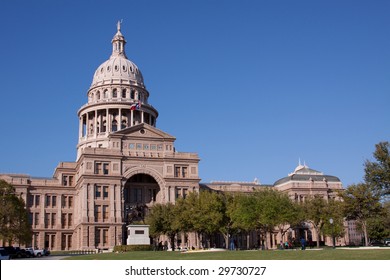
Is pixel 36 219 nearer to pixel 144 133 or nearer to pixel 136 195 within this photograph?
pixel 136 195

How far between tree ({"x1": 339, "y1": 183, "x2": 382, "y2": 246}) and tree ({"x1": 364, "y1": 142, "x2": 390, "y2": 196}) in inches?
67.4

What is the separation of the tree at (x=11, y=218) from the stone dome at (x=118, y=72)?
191 ft

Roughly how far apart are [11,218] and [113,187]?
28523 millimetres

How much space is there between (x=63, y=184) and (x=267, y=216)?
48.2 metres

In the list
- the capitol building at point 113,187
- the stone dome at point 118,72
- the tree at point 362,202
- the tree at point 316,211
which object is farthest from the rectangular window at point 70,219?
the tree at point 362,202

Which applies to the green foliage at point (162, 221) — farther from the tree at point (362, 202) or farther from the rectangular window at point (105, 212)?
the tree at point (362, 202)

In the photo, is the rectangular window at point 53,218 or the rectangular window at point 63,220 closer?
the rectangular window at point 53,218

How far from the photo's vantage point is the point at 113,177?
93.6 m

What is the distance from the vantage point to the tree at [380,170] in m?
59.8

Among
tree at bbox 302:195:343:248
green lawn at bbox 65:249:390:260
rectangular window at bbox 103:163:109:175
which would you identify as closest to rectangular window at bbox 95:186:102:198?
rectangular window at bbox 103:163:109:175

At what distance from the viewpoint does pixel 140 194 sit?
327 ft

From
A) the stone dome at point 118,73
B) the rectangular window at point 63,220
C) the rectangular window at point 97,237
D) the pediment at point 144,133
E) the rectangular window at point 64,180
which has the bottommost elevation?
the rectangular window at point 97,237

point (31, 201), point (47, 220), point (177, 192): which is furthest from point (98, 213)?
point (31, 201)
